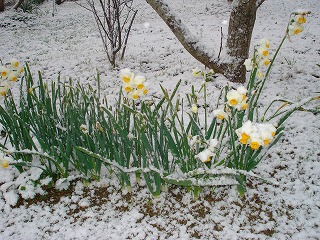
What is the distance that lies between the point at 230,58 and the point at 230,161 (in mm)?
1518

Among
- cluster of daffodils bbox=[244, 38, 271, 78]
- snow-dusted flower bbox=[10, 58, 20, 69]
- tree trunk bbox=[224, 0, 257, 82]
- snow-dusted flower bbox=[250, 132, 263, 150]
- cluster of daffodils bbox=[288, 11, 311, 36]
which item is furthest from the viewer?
tree trunk bbox=[224, 0, 257, 82]

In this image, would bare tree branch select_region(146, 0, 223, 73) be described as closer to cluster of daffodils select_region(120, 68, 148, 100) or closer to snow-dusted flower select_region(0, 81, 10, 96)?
cluster of daffodils select_region(120, 68, 148, 100)

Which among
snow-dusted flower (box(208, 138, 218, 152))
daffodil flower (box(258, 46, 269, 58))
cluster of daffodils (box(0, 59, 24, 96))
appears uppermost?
daffodil flower (box(258, 46, 269, 58))

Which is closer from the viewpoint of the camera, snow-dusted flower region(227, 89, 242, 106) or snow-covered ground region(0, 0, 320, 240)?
snow-dusted flower region(227, 89, 242, 106)

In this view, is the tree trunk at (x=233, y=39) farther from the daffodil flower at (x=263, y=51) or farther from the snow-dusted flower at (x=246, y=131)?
the snow-dusted flower at (x=246, y=131)

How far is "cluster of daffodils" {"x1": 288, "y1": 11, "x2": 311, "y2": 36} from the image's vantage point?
1.45m

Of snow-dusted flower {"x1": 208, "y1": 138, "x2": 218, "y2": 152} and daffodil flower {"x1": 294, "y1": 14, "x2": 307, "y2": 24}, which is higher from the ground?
daffodil flower {"x1": 294, "y1": 14, "x2": 307, "y2": 24}

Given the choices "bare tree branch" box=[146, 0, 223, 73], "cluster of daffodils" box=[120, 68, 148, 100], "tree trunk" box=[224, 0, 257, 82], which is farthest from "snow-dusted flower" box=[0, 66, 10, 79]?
"tree trunk" box=[224, 0, 257, 82]

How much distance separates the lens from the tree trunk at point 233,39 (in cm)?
268

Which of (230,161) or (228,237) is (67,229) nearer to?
(228,237)

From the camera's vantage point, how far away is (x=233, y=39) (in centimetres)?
283

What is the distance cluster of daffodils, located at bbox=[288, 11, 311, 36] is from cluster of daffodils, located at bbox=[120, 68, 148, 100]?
825 millimetres

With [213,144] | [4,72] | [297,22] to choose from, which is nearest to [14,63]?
[4,72]

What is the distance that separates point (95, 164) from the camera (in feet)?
6.21
